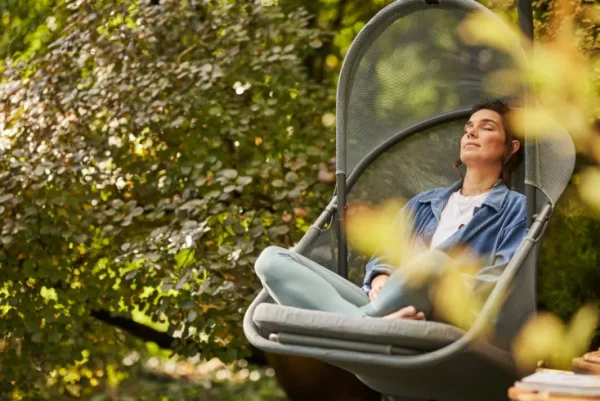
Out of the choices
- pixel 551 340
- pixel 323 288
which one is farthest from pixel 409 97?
pixel 551 340

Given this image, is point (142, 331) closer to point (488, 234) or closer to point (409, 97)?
point (409, 97)

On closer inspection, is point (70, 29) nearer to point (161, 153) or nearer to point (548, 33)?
point (161, 153)

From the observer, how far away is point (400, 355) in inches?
91.8

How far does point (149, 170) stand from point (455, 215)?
1594mm

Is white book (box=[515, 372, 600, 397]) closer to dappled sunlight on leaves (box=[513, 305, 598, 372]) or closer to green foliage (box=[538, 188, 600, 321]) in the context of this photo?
dappled sunlight on leaves (box=[513, 305, 598, 372])

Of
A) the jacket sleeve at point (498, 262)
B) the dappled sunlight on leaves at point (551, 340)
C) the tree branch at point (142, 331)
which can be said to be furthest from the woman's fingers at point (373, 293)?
the tree branch at point (142, 331)

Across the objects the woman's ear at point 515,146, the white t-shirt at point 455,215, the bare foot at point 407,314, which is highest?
the bare foot at point 407,314

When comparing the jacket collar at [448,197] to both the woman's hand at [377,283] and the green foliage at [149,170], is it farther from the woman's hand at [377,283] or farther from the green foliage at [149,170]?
the green foliage at [149,170]

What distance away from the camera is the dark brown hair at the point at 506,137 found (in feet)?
9.83

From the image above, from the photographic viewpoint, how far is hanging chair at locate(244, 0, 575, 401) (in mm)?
2338

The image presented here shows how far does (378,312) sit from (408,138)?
1.07m

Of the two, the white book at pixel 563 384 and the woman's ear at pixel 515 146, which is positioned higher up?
the white book at pixel 563 384

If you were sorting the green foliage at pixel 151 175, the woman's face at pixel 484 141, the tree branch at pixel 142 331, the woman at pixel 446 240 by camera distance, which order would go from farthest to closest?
1. the tree branch at pixel 142 331
2. the green foliage at pixel 151 175
3. the woman's face at pixel 484 141
4. the woman at pixel 446 240

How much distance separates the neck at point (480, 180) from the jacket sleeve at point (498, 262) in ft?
0.87
